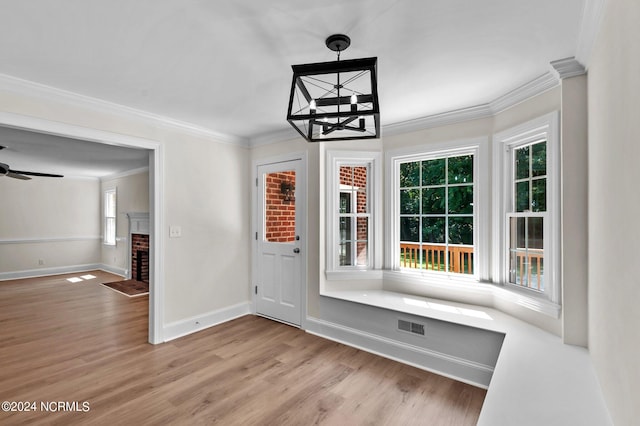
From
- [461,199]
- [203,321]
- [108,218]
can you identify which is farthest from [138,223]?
[461,199]

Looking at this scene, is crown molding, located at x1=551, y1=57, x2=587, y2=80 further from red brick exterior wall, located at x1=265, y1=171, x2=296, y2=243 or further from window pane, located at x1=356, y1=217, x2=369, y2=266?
red brick exterior wall, located at x1=265, y1=171, x2=296, y2=243

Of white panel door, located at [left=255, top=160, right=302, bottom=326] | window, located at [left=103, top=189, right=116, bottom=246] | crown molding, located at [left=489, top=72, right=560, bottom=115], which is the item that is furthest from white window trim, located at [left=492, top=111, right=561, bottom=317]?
window, located at [left=103, top=189, right=116, bottom=246]

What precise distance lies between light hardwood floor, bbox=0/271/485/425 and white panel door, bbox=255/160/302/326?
0.30 meters

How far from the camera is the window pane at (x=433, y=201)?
352 centimetres

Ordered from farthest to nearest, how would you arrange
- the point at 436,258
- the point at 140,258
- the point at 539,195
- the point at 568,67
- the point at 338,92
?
the point at 140,258
the point at 436,258
the point at 539,195
the point at 568,67
the point at 338,92

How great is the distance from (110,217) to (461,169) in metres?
8.50

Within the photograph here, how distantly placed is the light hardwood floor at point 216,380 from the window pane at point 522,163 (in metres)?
1.95

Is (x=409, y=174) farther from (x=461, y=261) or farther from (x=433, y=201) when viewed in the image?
(x=461, y=261)

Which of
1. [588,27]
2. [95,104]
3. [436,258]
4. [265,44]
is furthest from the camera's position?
[436,258]

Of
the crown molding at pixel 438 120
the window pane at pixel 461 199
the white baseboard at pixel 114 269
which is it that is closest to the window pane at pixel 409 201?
the window pane at pixel 461 199

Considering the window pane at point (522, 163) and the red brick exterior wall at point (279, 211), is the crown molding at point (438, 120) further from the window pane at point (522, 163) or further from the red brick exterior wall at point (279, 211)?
the red brick exterior wall at point (279, 211)

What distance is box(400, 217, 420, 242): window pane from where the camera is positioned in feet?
12.1

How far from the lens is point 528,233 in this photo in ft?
9.10

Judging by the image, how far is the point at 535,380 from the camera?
1.79 m
